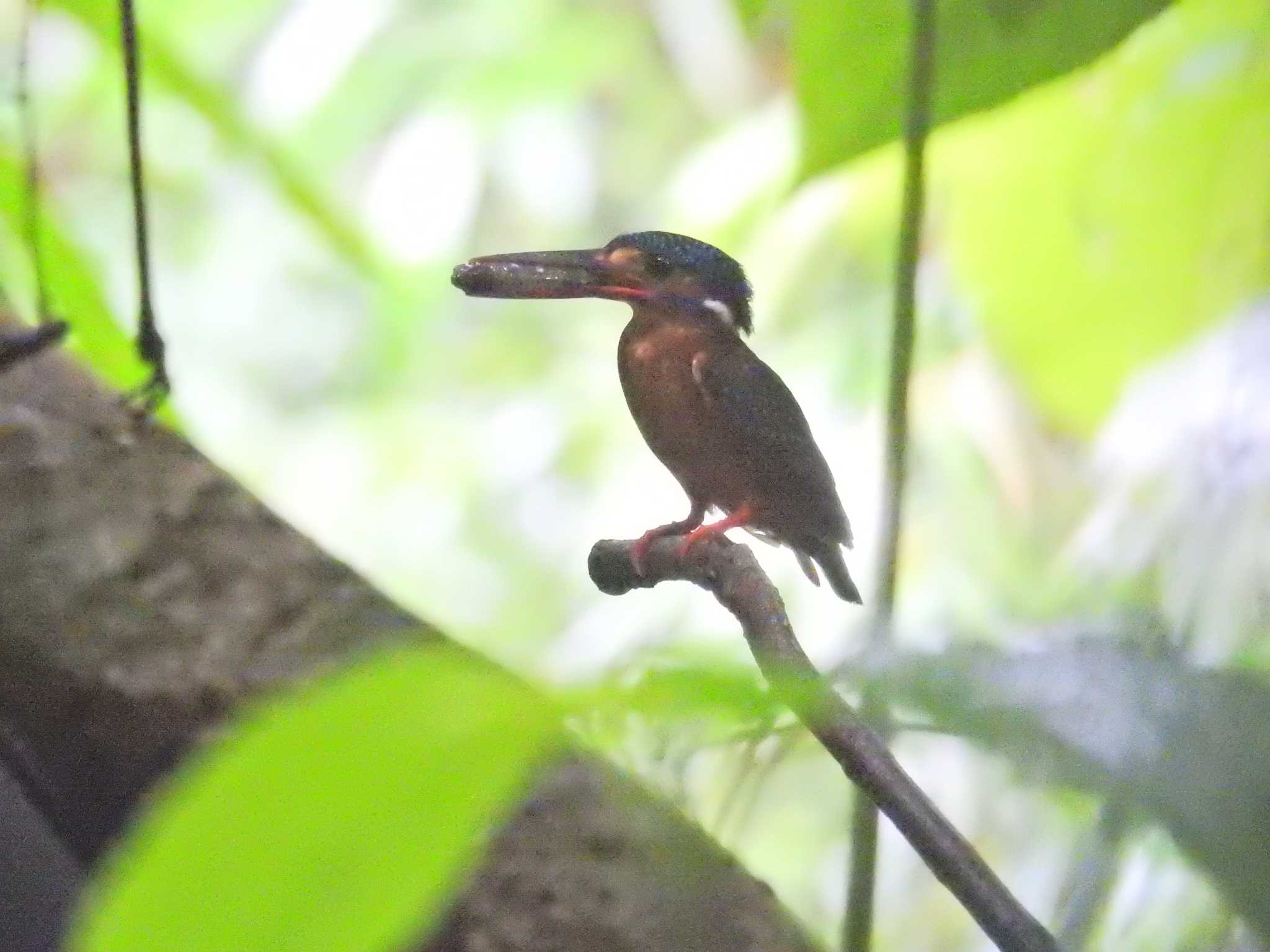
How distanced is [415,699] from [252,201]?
1302 mm

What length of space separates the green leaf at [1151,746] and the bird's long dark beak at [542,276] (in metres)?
0.15

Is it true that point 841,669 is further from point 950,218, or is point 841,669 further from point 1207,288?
point 950,218

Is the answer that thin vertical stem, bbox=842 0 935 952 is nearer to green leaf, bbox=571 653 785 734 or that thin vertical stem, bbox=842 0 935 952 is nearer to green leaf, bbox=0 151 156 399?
green leaf, bbox=571 653 785 734

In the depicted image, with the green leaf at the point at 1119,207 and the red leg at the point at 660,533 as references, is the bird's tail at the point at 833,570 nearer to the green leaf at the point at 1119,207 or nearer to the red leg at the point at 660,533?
the red leg at the point at 660,533

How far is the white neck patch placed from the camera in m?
0.34

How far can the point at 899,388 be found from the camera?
1.16 feet

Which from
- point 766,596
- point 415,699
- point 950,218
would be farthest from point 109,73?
point 415,699

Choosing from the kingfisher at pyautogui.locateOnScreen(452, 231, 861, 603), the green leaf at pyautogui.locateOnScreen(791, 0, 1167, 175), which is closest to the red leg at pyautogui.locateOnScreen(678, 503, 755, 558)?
the kingfisher at pyautogui.locateOnScreen(452, 231, 861, 603)

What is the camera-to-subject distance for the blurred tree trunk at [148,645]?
0.32 m

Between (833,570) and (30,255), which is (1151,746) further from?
(30,255)

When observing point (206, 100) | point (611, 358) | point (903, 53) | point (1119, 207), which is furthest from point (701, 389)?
point (611, 358)

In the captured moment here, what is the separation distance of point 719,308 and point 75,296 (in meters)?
0.30

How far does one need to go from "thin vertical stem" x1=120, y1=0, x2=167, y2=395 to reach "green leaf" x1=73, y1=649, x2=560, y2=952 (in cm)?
35

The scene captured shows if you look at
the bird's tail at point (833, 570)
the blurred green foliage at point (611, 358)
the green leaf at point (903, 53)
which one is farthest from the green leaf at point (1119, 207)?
the bird's tail at point (833, 570)
